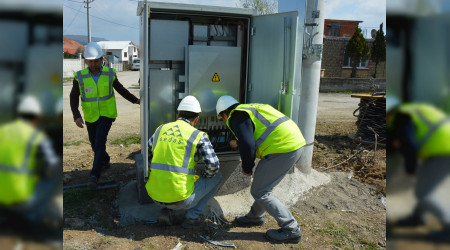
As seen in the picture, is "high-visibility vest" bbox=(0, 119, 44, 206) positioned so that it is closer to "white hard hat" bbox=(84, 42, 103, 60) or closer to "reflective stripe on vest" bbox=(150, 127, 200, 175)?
"reflective stripe on vest" bbox=(150, 127, 200, 175)

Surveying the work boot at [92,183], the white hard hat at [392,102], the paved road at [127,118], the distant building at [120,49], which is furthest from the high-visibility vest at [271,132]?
the distant building at [120,49]

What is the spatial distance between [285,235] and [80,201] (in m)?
2.39

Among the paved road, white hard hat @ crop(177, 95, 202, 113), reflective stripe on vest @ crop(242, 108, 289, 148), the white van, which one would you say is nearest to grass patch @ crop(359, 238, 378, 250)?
reflective stripe on vest @ crop(242, 108, 289, 148)

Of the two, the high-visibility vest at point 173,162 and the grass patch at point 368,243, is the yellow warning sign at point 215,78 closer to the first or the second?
the high-visibility vest at point 173,162

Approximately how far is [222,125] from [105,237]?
203 centimetres

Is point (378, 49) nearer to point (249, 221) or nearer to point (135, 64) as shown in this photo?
point (249, 221)

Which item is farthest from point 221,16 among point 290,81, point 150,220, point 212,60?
point 150,220

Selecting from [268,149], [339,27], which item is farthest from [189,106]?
[339,27]

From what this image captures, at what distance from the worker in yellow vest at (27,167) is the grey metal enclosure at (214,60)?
3.14 m

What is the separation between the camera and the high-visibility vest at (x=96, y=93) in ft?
14.1

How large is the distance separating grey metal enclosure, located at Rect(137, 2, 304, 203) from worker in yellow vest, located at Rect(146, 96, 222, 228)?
2.25 feet

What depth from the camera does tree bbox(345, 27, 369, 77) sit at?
70.0 feet

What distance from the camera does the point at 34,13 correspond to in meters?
0.64

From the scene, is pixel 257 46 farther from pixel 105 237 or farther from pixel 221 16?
pixel 105 237
